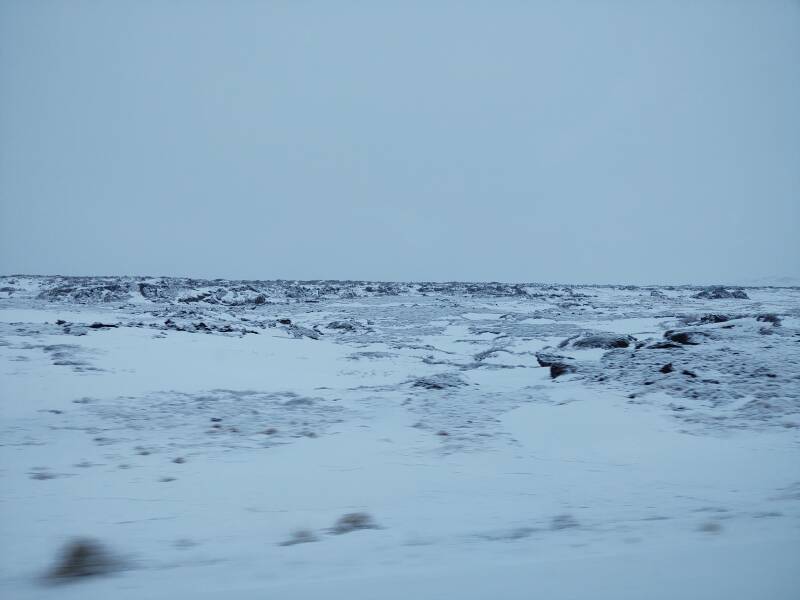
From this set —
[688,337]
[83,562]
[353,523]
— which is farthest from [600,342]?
[83,562]

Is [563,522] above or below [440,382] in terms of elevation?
above

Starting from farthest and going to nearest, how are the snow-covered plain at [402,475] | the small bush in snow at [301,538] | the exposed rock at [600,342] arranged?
1. the exposed rock at [600,342]
2. the small bush in snow at [301,538]
3. the snow-covered plain at [402,475]

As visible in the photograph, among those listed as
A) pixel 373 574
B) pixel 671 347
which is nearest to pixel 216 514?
pixel 373 574

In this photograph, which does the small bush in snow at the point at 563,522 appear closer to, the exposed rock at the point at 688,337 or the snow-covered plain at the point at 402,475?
the snow-covered plain at the point at 402,475

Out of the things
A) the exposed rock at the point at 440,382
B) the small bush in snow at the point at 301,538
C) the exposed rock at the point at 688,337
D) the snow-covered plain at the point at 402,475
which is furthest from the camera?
the exposed rock at the point at 688,337

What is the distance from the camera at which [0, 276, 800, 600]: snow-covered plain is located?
224cm

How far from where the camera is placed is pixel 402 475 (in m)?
3.84

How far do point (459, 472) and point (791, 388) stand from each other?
5658 mm

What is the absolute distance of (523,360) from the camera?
10672 mm

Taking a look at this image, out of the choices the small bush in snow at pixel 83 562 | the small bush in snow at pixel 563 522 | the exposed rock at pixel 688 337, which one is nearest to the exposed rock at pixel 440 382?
the small bush in snow at pixel 563 522

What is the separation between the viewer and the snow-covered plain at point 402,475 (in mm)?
2240

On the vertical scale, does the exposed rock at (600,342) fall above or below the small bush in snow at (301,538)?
above

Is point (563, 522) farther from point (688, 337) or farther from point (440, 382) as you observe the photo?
point (688, 337)

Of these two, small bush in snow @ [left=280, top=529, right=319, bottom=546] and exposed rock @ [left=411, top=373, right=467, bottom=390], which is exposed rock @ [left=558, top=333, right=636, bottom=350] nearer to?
exposed rock @ [left=411, top=373, right=467, bottom=390]
